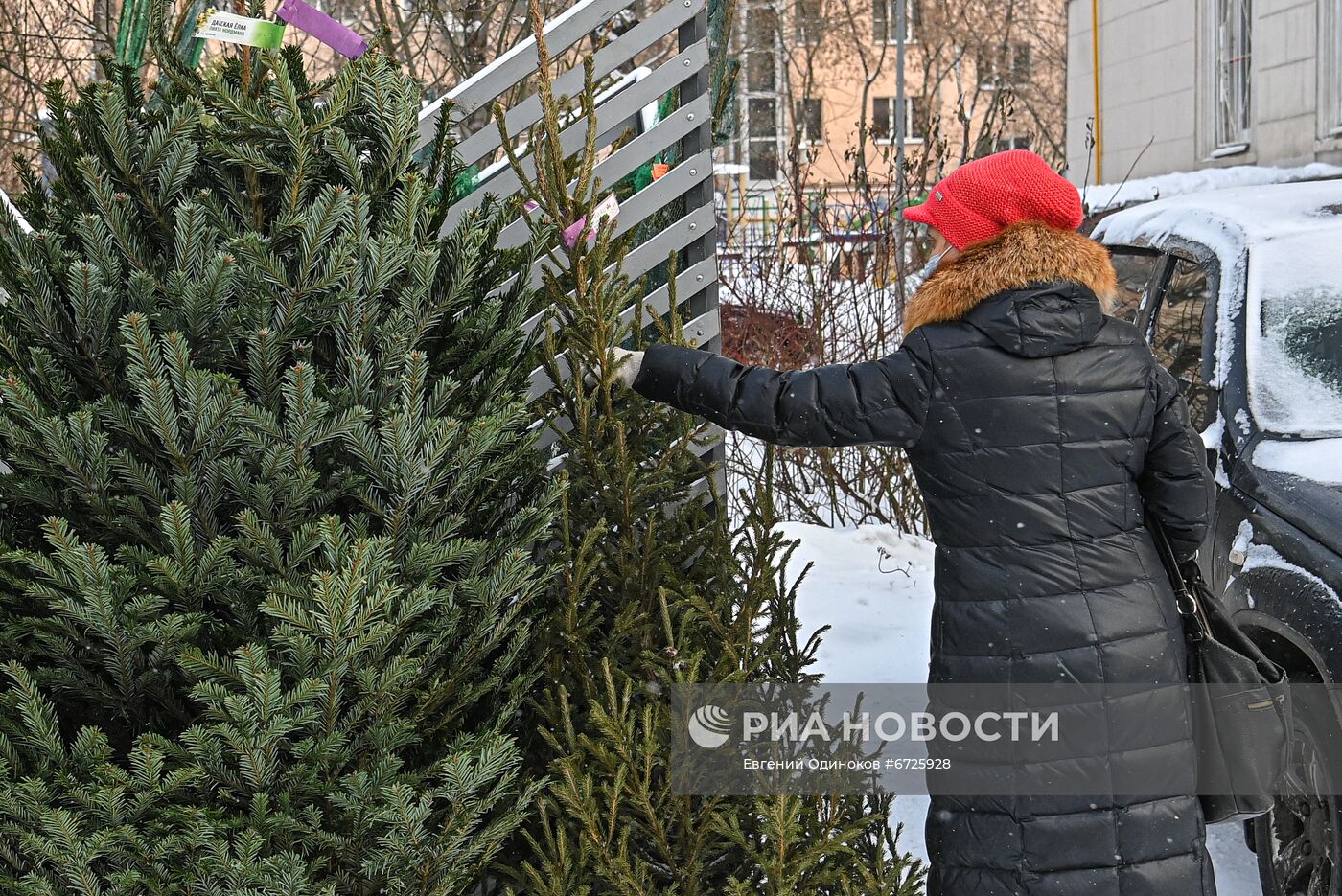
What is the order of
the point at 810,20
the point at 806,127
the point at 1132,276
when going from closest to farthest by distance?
the point at 1132,276 → the point at 806,127 → the point at 810,20

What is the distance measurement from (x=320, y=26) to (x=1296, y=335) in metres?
2.76

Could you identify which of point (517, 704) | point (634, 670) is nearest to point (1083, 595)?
point (634, 670)

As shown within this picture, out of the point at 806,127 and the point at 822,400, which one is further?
the point at 806,127

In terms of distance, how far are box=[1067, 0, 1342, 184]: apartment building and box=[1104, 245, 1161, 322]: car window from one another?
3.90 m

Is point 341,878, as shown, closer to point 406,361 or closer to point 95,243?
point 406,361

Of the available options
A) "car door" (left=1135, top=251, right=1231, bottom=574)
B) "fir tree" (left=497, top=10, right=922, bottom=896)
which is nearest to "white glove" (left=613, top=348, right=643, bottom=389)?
"fir tree" (left=497, top=10, right=922, bottom=896)

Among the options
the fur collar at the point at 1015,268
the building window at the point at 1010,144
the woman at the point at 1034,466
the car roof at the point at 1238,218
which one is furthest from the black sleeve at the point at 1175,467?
the building window at the point at 1010,144

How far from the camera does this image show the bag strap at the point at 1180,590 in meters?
2.46

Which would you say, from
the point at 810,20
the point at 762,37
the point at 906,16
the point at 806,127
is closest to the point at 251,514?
the point at 806,127

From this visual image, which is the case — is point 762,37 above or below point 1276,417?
above

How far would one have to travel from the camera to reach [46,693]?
1.95 m

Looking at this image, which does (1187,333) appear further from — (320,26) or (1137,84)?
(1137,84)

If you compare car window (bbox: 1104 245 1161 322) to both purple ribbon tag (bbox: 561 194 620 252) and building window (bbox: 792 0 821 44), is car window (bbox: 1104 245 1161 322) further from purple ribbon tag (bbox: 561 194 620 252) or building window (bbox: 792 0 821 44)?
building window (bbox: 792 0 821 44)

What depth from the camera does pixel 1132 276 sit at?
446 centimetres
